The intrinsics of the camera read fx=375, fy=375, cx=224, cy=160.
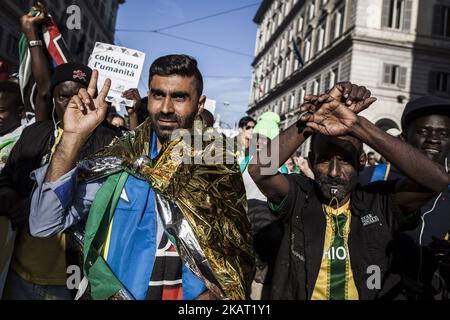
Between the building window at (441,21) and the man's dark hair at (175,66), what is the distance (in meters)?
27.2

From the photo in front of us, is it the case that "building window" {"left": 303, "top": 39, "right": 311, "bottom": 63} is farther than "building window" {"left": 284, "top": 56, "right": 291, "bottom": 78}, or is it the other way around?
"building window" {"left": 284, "top": 56, "right": 291, "bottom": 78}

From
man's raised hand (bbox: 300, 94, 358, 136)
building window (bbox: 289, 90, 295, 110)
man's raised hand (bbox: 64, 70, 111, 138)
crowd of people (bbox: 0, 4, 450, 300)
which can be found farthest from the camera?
building window (bbox: 289, 90, 295, 110)

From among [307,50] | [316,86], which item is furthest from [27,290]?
[307,50]

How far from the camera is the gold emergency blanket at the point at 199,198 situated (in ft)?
6.00

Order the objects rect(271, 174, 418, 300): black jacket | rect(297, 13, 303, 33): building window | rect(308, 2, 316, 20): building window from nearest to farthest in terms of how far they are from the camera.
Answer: rect(271, 174, 418, 300): black jacket, rect(308, 2, 316, 20): building window, rect(297, 13, 303, 33): building window

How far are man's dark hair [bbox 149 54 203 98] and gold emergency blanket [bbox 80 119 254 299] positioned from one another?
1.23 ft

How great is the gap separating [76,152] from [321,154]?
142 centimetres

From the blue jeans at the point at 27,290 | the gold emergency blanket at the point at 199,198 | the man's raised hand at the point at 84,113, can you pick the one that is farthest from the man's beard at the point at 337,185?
the blue jeans at the point at 27,290

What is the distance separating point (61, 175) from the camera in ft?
5.11

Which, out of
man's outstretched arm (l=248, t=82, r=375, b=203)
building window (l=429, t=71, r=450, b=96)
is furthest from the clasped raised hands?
building window (l=429, t=71, r=450, b=96)

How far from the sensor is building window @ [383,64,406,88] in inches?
947

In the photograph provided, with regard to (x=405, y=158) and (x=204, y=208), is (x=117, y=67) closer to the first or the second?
(x=204, y=208)

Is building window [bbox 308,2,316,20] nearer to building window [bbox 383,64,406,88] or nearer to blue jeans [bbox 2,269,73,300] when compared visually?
building window [bbox 383,64,406,88]
